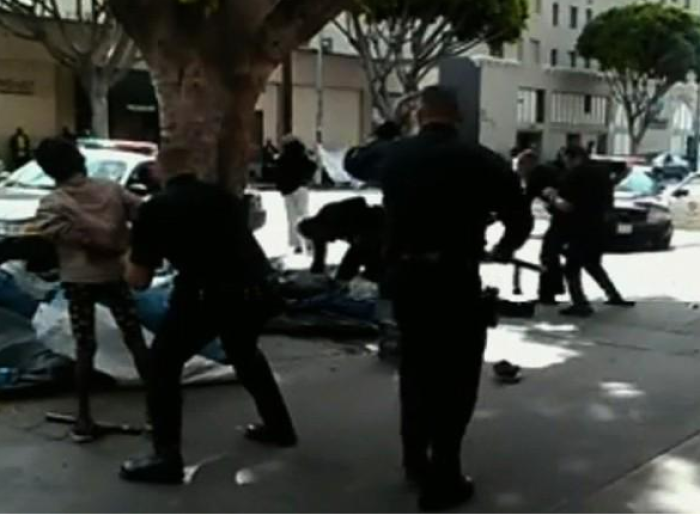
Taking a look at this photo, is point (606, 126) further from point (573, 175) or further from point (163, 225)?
point (163, 225)

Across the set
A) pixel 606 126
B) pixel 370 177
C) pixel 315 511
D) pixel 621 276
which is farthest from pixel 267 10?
pixel 606 126

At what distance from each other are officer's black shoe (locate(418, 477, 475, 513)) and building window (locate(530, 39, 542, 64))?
56275 millimetres

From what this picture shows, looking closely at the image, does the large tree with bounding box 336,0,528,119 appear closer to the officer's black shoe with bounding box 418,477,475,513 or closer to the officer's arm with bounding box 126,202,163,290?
the officer's arm with bounding box 126,202,163,290

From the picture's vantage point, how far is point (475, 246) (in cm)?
532

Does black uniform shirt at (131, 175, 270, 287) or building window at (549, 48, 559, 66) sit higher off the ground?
building window at (549, 48, 559, 66)

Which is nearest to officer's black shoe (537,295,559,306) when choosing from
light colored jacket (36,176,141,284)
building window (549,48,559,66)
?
light colored jacket (36,176,141,284)

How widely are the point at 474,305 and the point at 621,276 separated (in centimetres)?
1010

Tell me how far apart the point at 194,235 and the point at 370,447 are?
1566mm

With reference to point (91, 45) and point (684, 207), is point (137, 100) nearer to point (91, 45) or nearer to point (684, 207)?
point (91, 45)

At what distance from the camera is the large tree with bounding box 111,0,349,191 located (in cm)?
982

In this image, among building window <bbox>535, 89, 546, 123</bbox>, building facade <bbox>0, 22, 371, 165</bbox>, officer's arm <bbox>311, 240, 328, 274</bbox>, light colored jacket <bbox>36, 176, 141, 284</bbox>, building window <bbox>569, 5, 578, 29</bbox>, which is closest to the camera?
light colored jacket <bbox>36, 176, 141, 284</bbox>

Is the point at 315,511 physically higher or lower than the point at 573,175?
lower

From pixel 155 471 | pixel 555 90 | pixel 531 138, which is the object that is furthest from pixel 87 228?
pixel 555 90

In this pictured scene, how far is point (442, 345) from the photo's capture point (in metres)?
5.28
